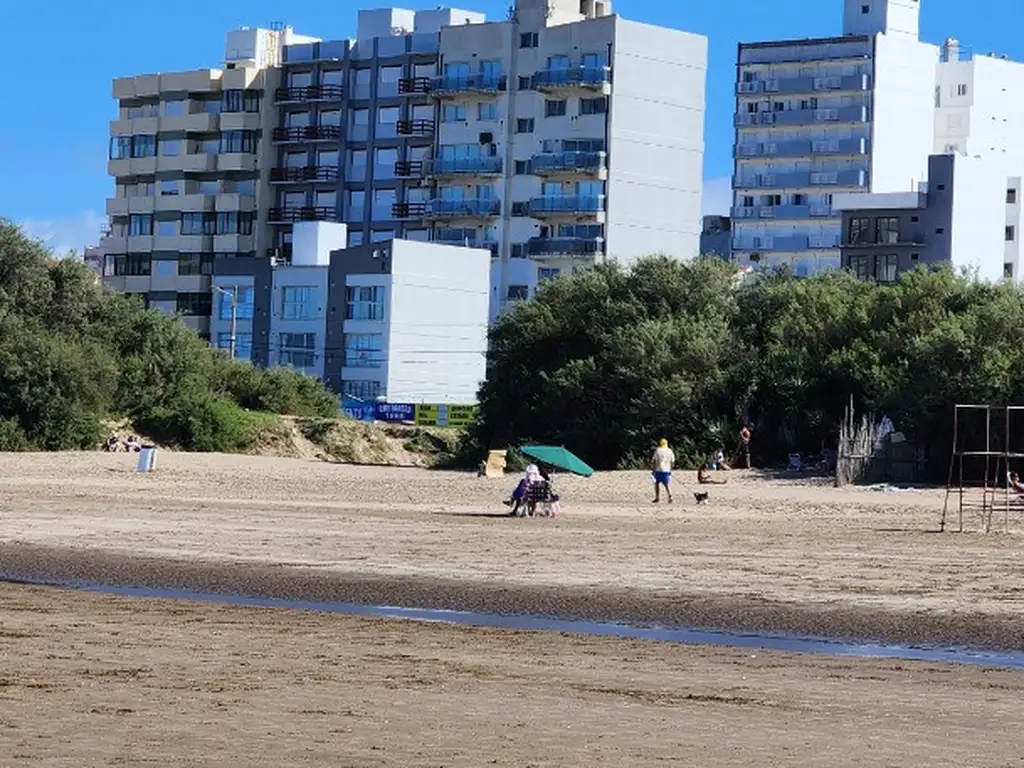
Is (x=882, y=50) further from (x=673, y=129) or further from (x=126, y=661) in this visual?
(x=126, y=661)

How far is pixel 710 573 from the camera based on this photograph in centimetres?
2667

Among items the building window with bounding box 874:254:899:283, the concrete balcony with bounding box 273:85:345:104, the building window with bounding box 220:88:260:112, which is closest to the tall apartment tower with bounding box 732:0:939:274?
the building window with bounding box 874:254:899:283

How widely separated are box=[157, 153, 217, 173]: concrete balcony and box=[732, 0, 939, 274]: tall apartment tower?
34434mm

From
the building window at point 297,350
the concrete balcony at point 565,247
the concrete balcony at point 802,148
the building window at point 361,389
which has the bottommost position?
the building window at point 361,389

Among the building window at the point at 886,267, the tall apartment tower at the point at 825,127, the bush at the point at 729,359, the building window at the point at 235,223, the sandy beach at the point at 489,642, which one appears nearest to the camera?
the sandy beach at the point at 489,642

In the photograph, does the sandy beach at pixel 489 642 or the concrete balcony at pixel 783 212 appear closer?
the sandy beach at pixel 489 642

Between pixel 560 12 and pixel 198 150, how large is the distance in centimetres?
2575

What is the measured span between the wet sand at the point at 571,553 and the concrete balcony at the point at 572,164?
70725 millimetres

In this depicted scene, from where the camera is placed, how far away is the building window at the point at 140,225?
135250mm

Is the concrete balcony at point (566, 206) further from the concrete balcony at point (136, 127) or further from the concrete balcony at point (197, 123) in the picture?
the concrete balcony at point (136, 127)

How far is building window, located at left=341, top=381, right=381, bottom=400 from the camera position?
10881cm

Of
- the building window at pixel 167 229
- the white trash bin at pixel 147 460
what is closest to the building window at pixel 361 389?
the building window at pixel 167 229

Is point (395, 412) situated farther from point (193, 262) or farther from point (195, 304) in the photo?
point (193, 262)

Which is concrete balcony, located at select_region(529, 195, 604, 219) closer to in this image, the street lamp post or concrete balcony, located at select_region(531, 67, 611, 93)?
concrete balcony, located at select_region(531, 67, 611, 93)
